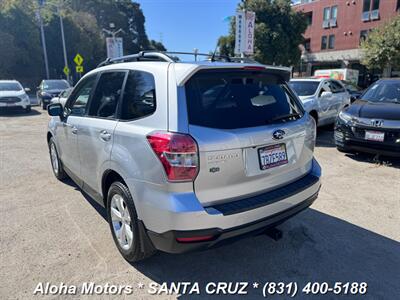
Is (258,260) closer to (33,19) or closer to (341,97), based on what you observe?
(341,97)

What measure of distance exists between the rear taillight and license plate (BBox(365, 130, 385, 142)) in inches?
195

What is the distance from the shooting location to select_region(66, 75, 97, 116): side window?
363cm

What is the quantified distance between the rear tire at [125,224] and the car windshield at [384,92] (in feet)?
20.7

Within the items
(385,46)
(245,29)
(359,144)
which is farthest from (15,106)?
(385,46)

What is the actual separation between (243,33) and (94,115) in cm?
1223

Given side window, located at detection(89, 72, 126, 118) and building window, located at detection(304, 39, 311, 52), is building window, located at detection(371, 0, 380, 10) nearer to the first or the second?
building window, located at detection(304, 39, 311, 52)

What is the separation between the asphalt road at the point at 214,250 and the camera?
276 centimetres

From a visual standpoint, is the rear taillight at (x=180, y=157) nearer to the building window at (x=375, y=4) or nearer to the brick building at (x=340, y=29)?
the brick building at (x=340, y=29)

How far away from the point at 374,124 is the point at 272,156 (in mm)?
4281

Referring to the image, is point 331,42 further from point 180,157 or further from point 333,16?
point 180,157

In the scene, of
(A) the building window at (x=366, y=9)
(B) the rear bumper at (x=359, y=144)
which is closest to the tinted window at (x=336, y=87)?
(B) the rear bumper at (x=359, y=144)

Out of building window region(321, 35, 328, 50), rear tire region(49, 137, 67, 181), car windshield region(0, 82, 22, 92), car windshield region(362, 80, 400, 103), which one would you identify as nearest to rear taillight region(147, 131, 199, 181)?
rear tire region(49, 137, 67, 181)

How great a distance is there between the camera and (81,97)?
389 centimetres

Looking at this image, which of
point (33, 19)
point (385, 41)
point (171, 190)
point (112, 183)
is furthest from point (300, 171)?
point (33, 19)
